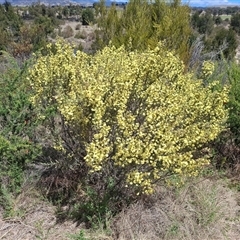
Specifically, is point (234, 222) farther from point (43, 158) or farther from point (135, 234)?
point (43, 158)

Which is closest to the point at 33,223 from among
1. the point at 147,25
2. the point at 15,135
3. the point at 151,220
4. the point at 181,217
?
the point at 15,135

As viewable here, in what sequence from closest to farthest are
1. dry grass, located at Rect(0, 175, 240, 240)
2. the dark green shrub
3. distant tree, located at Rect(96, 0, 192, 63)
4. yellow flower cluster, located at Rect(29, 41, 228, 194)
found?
yellow flower cluster, located at Rect(29, 41, 228, 194) < dry grass, located at Rect(0, 175, 240, 240) < the dark green shrub < distant tree, located at Rect(96, 0, 192, 63)

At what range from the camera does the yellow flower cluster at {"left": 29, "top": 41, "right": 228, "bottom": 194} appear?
11.3 feet

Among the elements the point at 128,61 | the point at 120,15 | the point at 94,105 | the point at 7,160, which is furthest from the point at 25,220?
the point at 120,15

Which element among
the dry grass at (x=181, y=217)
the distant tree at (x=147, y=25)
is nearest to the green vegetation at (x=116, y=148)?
the dry grass at (x=181, y=217)

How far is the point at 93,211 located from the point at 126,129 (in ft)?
4.00

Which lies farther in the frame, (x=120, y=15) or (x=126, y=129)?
(x=120, y=15)

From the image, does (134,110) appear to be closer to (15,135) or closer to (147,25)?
(15,135)

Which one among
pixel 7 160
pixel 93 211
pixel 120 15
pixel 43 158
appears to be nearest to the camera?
pixel 93 211

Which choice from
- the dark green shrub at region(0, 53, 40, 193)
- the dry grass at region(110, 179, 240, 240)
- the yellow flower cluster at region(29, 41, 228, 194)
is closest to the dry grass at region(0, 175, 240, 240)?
the dry grass at region(110, 179, 240, 240)

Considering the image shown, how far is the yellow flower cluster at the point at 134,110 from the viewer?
3455 millimetres

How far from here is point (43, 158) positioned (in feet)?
16.6

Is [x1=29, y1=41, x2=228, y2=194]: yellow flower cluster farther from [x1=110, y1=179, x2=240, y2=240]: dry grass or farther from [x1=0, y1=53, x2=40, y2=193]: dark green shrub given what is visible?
[x1=110, y1=179, x2=240, y2=240]: dry grass

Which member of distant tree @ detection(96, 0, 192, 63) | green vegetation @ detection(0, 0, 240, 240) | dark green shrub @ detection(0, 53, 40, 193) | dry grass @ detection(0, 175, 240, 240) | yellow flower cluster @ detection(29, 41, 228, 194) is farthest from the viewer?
distant tree @ detection(96, 0, 192, 63)
